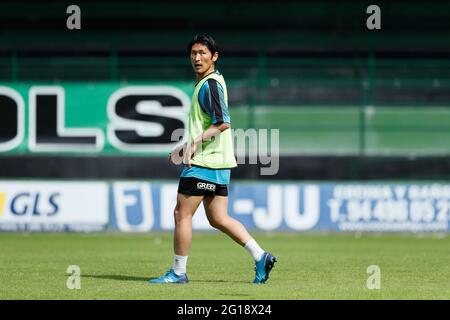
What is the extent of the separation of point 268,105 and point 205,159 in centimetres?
1664

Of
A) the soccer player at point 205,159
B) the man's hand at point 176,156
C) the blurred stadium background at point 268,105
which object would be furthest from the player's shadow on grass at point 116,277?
the blurred stadium background at point 268,105

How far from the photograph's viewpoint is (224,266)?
1297 cm

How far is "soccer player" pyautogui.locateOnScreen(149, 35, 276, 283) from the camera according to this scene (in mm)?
10398

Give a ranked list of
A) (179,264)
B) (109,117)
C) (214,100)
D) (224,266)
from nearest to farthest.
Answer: (214,100), (179,264), (224,266), (109,117)

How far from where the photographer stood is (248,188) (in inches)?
779

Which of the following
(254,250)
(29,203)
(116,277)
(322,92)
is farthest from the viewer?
(322,92)

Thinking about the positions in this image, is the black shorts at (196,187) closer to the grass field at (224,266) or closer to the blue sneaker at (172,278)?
the blue sneaker at (172,278)

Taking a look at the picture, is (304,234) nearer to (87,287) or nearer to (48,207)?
(48,207)

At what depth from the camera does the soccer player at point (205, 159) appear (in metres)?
10.4

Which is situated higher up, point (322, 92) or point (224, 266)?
point (322, 92)

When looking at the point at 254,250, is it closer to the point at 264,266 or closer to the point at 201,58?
the point at 264,266

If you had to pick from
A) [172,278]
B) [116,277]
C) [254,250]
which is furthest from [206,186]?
[116,277]

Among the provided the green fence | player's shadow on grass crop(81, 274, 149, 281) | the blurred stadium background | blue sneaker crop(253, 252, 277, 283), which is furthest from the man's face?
the green fence
